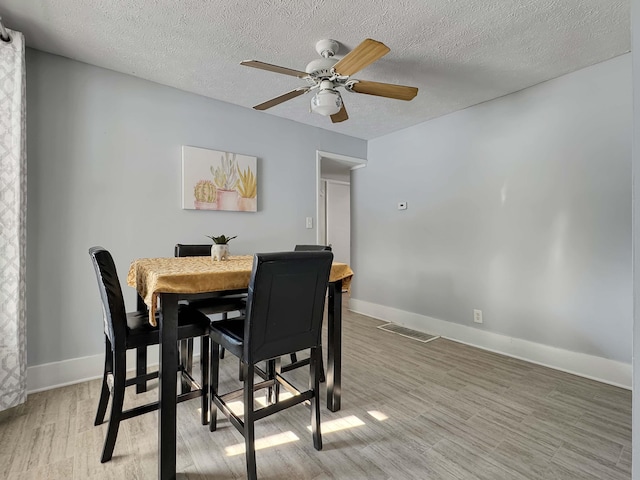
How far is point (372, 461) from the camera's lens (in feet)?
4.81

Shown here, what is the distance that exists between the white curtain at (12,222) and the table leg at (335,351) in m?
1.86

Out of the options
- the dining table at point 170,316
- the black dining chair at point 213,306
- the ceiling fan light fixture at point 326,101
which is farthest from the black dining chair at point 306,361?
the ceiling fan light fixture at point 326,101

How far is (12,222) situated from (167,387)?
1.48 meters

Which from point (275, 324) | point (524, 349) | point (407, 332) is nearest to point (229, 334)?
point (275, 324)

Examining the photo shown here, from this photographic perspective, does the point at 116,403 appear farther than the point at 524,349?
No

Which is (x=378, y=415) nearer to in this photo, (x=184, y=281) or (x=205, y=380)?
(x=205, y=380)

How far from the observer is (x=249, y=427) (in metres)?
1.32

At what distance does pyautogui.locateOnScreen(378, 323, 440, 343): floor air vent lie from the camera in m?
3.20

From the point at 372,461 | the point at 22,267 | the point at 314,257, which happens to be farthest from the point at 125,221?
the point at 372,461

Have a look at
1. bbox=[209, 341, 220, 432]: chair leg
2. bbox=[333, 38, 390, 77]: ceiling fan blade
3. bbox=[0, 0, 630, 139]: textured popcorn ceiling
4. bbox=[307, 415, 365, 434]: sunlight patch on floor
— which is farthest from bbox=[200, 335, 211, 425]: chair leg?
bbox=[0, 0, 630, 139]: textured popcorn ceiling

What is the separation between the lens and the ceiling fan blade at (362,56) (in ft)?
4.81

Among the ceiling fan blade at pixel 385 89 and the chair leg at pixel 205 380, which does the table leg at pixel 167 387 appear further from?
the ceiling fan blade at pixel 385 89

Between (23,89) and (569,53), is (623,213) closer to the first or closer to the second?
(569,53)

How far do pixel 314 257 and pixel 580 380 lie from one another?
7.78ft
